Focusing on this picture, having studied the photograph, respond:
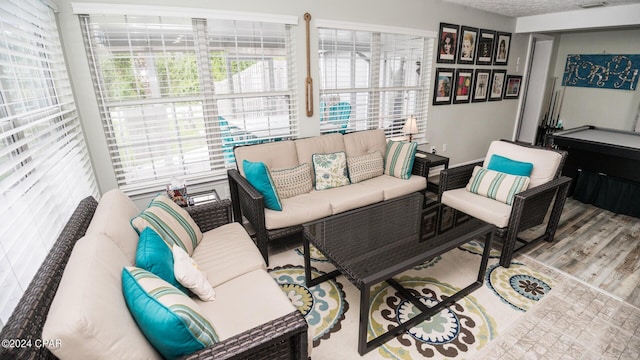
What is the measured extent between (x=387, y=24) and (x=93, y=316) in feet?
12.8

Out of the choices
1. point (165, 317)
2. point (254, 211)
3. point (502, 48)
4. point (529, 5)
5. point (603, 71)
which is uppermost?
point (529, 5)

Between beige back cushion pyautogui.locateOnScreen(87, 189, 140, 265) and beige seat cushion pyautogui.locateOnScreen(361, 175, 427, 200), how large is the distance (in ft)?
7.22

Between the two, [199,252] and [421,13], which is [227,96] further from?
[421,13]

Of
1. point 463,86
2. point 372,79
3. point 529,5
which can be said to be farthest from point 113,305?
point 529,5

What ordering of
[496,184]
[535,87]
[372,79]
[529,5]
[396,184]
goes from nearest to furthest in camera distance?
[496,184] → [396,184] → [372,79] → [529,5] → [535,87]

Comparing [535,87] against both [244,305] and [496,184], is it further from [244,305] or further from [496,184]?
[244,305]

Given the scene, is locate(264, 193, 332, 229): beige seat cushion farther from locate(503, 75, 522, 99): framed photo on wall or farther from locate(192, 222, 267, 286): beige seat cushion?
locate(503, 75, 522, 99): framed photo on wall

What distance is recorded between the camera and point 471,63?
184 inches

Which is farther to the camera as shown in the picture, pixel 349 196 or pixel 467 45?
pixel 467 45

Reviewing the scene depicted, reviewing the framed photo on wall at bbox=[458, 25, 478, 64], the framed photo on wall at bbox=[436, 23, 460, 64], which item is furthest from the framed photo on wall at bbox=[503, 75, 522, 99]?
the framed photo on wall at bbox=[436, 23, 460, 64]

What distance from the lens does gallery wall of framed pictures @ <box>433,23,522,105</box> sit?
4340mm

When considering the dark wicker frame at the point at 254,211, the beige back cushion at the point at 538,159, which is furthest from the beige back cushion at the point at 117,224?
the beige back cushion at the point at 538,159

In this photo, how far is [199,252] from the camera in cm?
199

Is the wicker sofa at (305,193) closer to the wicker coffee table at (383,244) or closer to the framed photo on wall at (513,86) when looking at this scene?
the wicker coffee table at (383,244)
